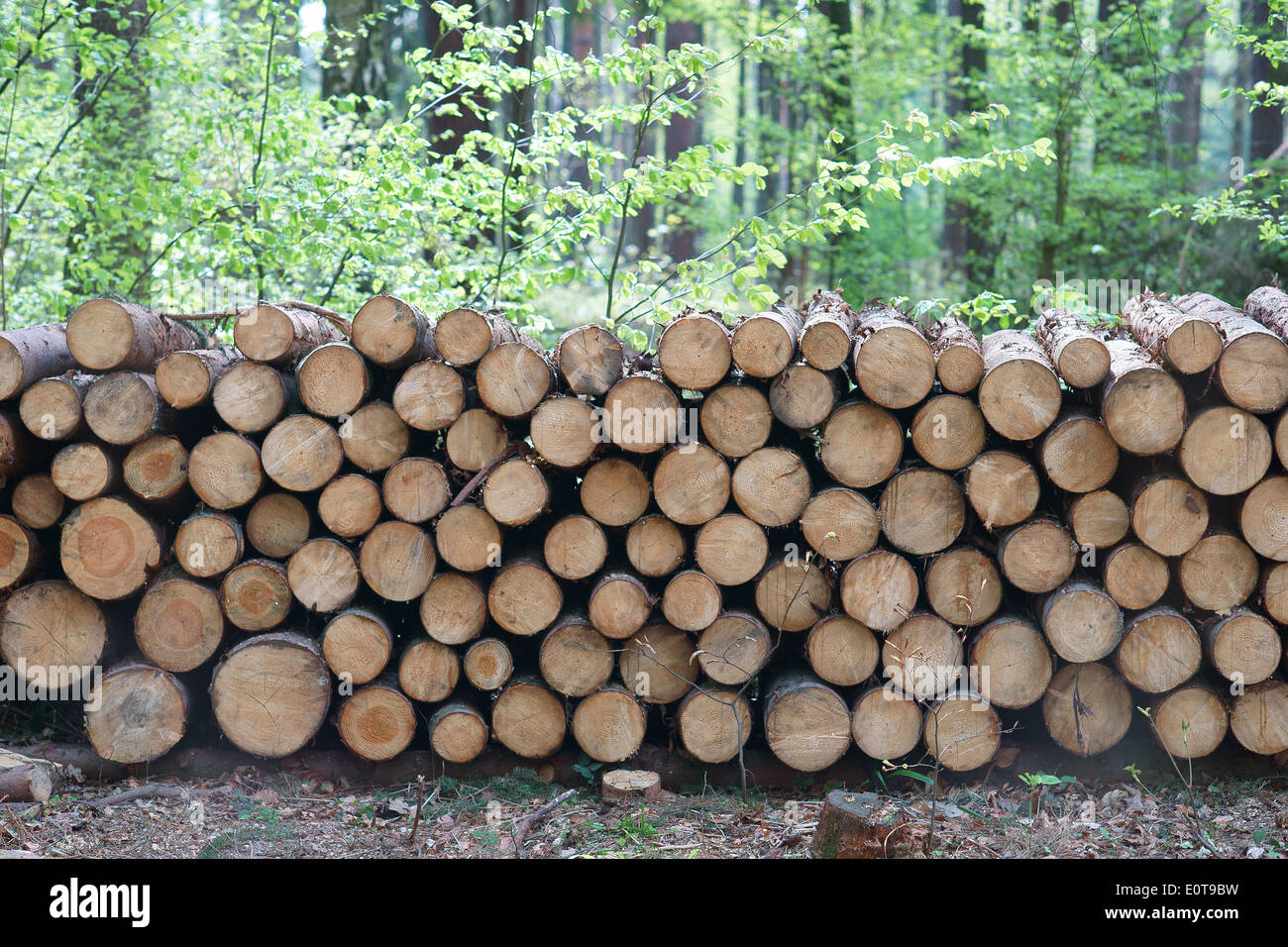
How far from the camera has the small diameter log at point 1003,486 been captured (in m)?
4.04

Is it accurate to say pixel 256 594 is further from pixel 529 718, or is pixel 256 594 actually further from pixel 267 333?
pixel 529 718

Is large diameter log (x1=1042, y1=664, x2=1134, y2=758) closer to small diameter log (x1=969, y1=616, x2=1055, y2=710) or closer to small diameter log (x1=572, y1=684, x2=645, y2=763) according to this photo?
small diameter log (x1=969, y1=616, x2=1055, y2=710)

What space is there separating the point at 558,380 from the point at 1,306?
507 cm

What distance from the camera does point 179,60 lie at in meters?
6.84

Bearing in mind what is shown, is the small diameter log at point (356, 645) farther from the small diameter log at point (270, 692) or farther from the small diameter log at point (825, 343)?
the small diameter log at point (825, 343)

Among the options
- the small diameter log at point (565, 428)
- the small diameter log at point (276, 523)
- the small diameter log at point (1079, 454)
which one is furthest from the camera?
the small diameter log at point (276, 523)

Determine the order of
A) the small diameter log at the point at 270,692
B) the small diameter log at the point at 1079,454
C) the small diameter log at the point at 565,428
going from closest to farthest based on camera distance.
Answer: the small diameter log at the point at 1079,454
the small diameter log at the point at 565,428
the small diameter log at the point at 270,692

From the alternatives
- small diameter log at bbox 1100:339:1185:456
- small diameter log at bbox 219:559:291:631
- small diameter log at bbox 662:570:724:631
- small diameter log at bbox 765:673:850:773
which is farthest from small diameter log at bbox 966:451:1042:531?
small diameter log at bbox 219:559:291:631

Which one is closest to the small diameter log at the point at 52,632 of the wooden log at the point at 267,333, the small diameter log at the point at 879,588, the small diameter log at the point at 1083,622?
the wooden log at the point at 267,333

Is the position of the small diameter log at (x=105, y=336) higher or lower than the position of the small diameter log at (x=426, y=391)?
higher

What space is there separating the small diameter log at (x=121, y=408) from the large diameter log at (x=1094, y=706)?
4.22m

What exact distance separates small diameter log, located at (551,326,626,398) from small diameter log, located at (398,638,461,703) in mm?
1326
